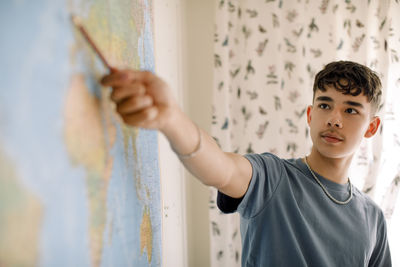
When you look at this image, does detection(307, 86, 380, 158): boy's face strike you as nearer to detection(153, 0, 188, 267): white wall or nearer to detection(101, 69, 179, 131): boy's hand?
detection(153, 0, 188, 267): white wall

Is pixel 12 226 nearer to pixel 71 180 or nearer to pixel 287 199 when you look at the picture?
pixel 71 180

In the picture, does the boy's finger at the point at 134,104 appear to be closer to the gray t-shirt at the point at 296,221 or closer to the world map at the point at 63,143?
the world map at the point at 63,143

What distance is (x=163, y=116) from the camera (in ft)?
1.64

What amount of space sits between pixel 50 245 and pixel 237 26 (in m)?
1.92

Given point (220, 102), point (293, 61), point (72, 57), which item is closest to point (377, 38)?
point (293, 61)

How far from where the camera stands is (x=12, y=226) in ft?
0.96

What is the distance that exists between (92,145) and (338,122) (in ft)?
2.85

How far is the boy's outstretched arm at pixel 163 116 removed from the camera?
1.54 ft

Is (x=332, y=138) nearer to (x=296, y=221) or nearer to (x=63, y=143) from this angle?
(x=296, y=221)

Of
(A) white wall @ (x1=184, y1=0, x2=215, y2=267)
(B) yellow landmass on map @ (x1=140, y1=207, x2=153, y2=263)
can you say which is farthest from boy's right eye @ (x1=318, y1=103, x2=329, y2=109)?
(A) white wall @ (x1=184, y1=0, x2=215, y2=267)

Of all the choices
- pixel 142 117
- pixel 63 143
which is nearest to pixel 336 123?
pixel 142 117

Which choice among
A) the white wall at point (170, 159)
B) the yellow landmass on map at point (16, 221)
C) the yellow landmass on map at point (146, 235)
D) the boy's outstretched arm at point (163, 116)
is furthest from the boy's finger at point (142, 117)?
the white wall at point (170, 159)

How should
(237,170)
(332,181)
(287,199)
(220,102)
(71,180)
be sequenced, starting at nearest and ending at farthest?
(71,180), (237,170), (287,199), (332,181), (220,102)

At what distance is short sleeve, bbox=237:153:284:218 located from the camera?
82 centimetres
